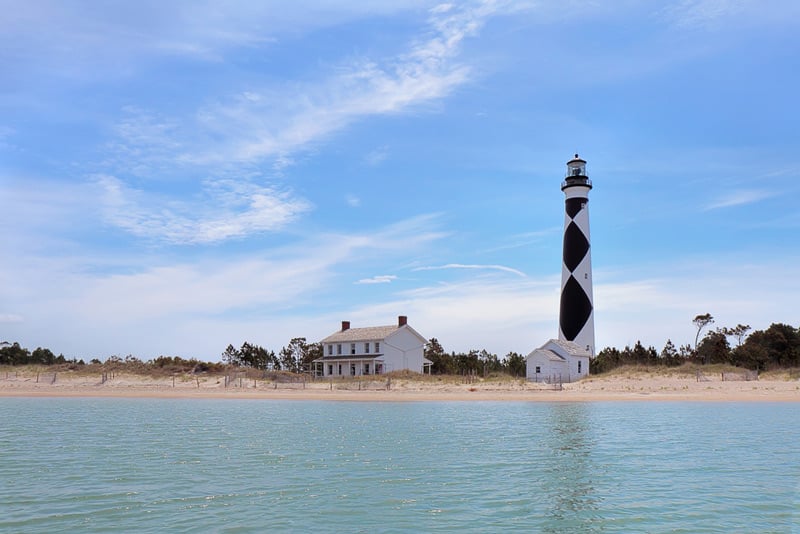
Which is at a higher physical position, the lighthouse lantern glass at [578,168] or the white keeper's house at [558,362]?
the lighthouse lantern glass at [578,168]

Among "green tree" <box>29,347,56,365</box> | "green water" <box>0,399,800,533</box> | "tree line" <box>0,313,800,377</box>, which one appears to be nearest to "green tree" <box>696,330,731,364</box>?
"tree line" <box>0,313,800,377</box>

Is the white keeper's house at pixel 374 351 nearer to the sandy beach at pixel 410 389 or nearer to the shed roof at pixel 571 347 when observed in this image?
the sandy beach at pixel 410 389

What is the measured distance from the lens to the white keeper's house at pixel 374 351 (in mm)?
58375

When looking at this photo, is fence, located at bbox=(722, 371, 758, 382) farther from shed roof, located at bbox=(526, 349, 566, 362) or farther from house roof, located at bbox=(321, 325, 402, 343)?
house roof, located at bbox=(321, 325, 402, 343)

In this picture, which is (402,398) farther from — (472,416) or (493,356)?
(493,356)

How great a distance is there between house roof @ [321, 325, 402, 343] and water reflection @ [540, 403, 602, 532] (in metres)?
35.4

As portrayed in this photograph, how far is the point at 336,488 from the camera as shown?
12617 mm

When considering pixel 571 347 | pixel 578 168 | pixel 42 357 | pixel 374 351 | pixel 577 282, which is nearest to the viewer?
pixel 571 347

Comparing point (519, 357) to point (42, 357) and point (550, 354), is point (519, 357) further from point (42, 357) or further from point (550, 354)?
point (42, 357)

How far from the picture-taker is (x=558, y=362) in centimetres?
5016

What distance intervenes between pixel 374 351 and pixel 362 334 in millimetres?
2889

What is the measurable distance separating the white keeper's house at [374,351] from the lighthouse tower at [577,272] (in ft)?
44.3

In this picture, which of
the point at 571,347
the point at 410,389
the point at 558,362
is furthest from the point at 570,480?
the point at 571,347

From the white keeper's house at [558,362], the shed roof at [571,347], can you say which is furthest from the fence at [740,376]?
the shed roof at [571,347]
